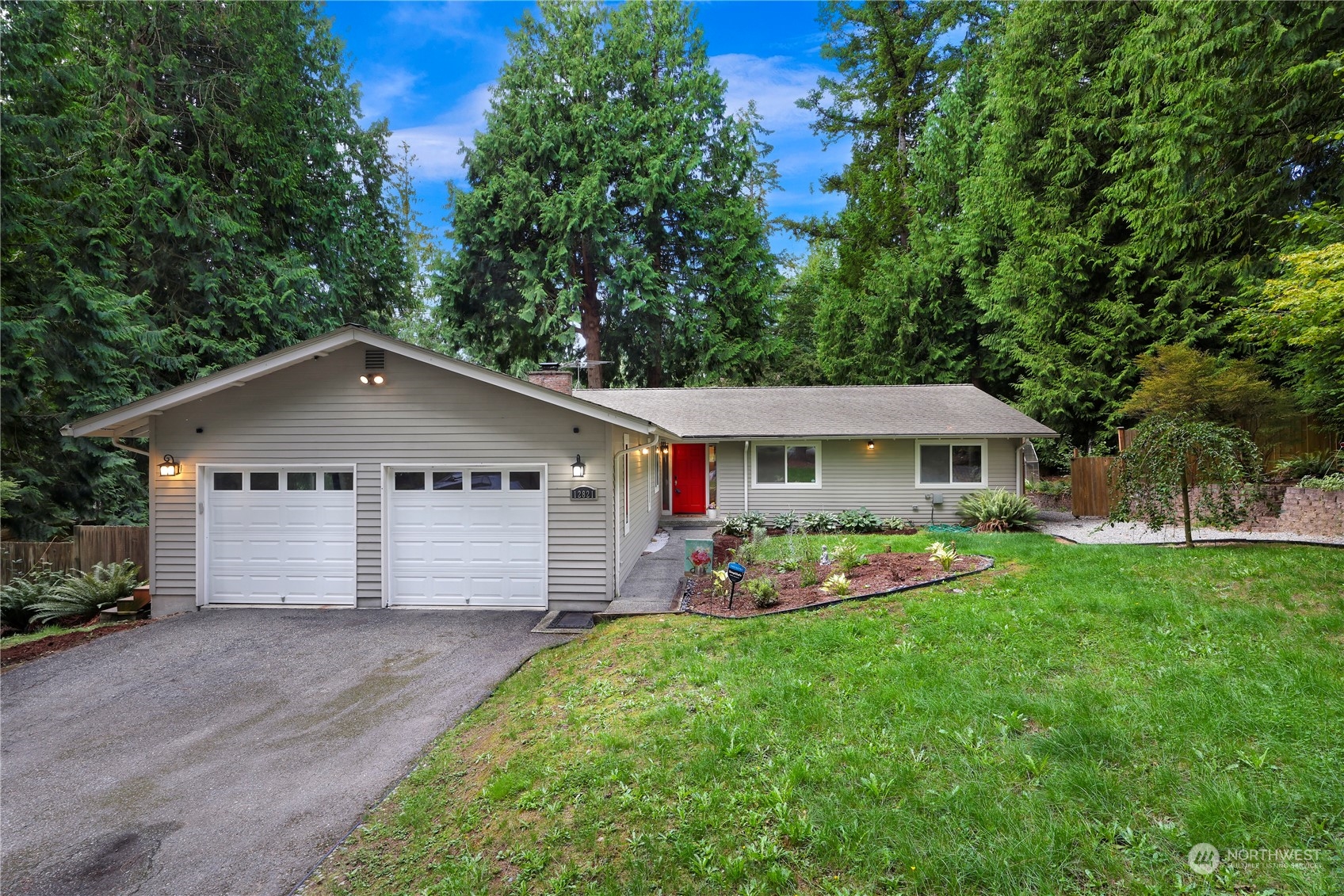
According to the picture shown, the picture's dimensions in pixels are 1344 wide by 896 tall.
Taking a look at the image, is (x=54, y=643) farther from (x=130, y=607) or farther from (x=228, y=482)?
(x=228, y=482)

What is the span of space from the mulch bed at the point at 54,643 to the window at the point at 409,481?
370 centimetres

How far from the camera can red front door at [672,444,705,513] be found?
53.6 ft

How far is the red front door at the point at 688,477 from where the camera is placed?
16.3 metres

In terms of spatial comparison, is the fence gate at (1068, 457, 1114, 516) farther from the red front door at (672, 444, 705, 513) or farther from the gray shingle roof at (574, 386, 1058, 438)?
the red front door at (672, 444, 705, 513)

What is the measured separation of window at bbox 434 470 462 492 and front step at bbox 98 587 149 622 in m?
4.47

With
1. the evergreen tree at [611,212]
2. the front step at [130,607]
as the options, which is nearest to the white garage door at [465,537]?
the front step at [130,607]

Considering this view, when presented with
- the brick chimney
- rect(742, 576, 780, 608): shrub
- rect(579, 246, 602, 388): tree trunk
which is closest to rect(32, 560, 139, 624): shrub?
the brick chimney

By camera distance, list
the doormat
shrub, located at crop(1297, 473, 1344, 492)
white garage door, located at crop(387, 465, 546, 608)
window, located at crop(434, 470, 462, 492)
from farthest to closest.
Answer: shrub, located at crop(1297, 473, 1344, 492), window, located at crop(434, 470, 462, 492), white garage door, located at crop(387, 465, 546, 608), the doormat

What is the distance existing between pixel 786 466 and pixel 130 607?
41.3 feet

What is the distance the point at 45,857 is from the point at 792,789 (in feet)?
13.9

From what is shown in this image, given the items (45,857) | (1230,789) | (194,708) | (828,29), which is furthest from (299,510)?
(828,29)

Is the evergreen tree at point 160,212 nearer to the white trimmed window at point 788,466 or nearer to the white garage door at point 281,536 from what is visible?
the white garage door at point 281,536

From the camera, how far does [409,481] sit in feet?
27.9

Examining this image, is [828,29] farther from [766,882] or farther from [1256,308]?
[766,882]
